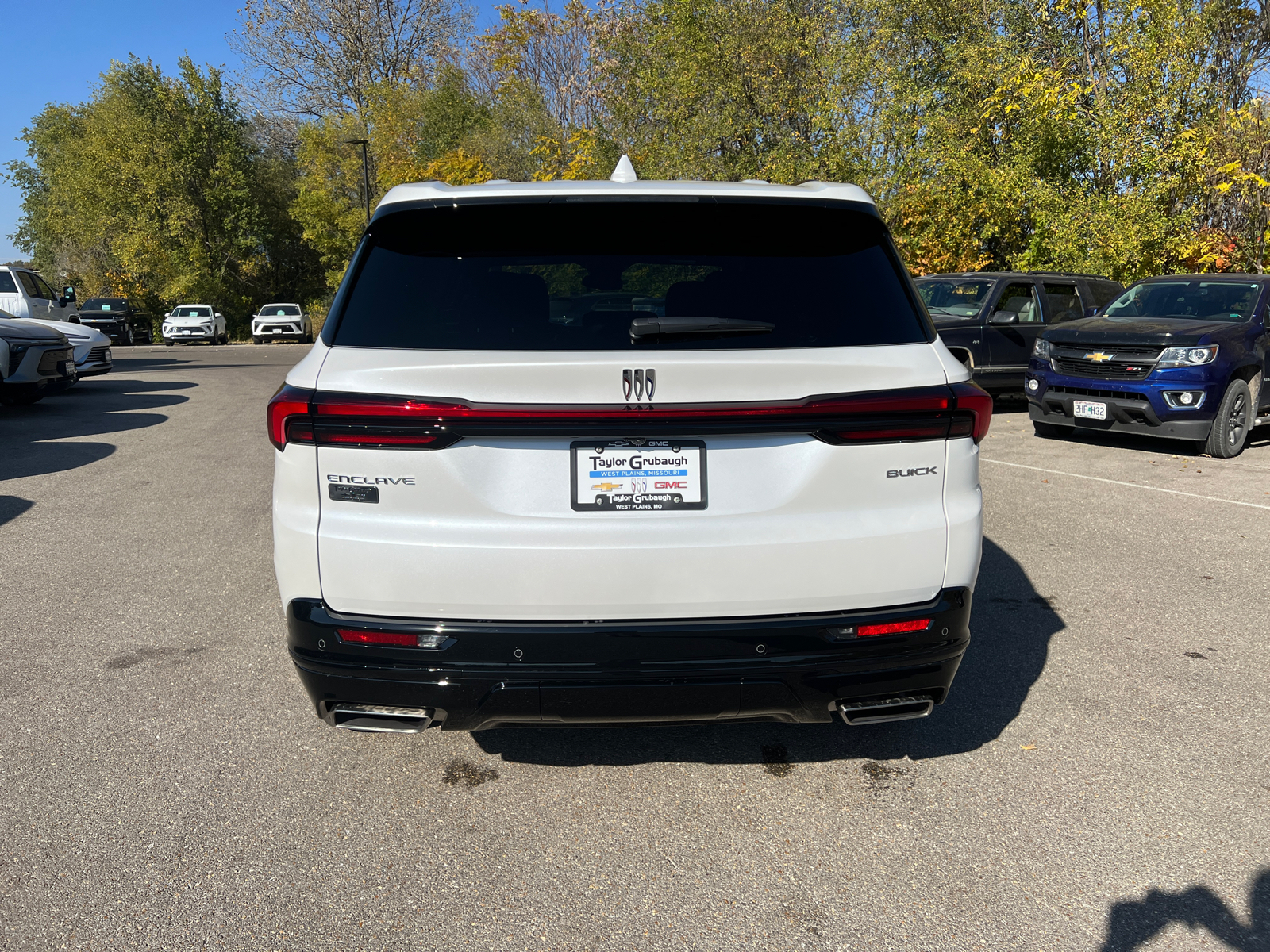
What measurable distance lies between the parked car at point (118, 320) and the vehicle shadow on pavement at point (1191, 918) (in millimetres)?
40778

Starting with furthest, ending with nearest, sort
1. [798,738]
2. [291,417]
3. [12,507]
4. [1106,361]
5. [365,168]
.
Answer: [365,168] → [1106,361] → [12,507] → [798,738] → [291,417]

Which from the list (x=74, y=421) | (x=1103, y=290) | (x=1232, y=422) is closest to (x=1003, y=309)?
(x=1103, y=290)

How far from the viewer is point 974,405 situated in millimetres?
2719

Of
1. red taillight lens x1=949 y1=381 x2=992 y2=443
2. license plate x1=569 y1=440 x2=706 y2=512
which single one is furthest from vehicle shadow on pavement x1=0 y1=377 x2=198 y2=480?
red taillight lens x1=949 y1=381 x2=992 y2=443

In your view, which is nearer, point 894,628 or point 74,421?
point 894,628

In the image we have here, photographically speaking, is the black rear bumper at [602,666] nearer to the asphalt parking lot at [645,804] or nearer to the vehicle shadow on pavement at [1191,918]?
the asphalt parking lot at [645,804]

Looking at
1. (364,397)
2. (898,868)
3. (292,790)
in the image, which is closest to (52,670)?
(292,790)

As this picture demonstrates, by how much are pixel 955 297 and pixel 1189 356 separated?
4.30 m

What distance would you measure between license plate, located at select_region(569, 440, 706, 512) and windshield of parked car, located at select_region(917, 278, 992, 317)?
446 inches

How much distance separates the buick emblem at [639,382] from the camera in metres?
2.52

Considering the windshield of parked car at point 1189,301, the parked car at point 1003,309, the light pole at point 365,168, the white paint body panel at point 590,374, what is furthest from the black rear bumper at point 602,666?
the light pole at point 365,168

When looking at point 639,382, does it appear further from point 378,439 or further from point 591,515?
point 378,439

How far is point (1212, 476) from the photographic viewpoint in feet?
29.1

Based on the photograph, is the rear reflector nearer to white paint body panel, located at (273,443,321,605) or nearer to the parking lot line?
white paint body panel, located at (273,443,321,605)
